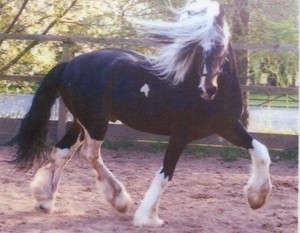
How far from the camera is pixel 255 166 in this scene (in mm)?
3986

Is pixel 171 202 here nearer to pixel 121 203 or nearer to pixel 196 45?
pixel 121 203

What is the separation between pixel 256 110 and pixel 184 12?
340cm

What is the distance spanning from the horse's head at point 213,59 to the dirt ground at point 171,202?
808mm

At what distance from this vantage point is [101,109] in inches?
162

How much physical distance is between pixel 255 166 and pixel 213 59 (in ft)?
2.70

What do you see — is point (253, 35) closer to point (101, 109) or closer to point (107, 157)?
point (107, 157)

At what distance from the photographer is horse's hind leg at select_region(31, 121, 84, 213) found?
4.07m

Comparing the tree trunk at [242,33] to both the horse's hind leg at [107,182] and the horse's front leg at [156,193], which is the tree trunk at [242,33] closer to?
the horse's hind leg at [107,182]

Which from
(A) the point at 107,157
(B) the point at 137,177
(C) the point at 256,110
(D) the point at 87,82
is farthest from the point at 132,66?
(C) the point at 256,110

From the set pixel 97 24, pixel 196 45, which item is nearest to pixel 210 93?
pixel 196 45

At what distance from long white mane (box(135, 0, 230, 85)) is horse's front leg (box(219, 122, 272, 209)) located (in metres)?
0.51

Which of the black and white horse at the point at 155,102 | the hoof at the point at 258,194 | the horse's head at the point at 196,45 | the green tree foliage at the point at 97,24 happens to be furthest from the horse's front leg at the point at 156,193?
the green tree foliage at the point at 97,24

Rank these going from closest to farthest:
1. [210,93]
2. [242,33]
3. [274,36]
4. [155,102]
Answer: [210,93], [155,102], [274,36], [242,33]

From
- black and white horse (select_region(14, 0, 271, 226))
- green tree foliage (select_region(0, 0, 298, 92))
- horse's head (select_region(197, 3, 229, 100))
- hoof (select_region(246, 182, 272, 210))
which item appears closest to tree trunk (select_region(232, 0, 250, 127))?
green tree foliage (select_region(0, 0, 298, 92))
